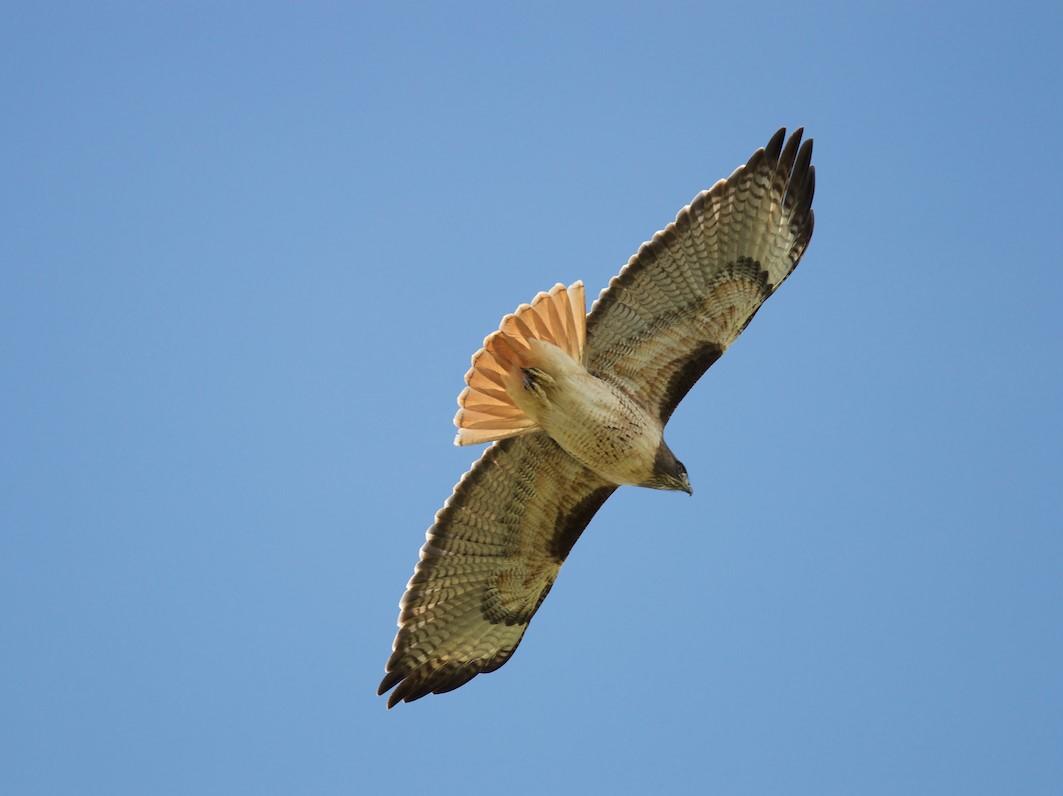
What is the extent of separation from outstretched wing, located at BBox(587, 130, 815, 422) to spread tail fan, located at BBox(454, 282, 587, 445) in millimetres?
344

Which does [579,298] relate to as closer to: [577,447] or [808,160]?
[577,447]

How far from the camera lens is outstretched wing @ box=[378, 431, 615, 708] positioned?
8695mm

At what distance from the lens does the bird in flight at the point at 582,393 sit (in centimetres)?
812

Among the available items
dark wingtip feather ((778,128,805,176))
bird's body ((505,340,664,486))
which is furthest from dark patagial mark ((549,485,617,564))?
dark wingtip feather ((778,128,805,176))

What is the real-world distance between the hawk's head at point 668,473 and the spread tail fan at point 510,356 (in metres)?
0.77

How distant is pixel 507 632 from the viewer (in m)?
9.09

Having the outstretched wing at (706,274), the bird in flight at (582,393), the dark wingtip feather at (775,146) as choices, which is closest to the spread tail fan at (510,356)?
the bird in flight at (582,393)

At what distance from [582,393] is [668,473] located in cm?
73

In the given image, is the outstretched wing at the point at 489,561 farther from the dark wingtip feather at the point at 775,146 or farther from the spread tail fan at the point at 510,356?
the dark wingtip feather at the point at 775,146

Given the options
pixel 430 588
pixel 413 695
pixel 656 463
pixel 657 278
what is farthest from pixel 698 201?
pixel 413 695

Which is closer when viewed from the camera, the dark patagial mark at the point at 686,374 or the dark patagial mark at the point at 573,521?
the dark patagial mark at the point at 686,374

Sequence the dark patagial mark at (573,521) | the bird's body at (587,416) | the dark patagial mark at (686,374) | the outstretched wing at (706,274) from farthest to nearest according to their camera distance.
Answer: the dark patagial mark at (573,521) < the dark patagial mark at (686,374) < the outstretched wing at (706,274) < the bird's body at (587,416)

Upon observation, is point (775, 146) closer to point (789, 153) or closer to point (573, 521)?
point (789, 153)

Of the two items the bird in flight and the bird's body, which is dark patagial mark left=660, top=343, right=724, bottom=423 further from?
the bird's body
